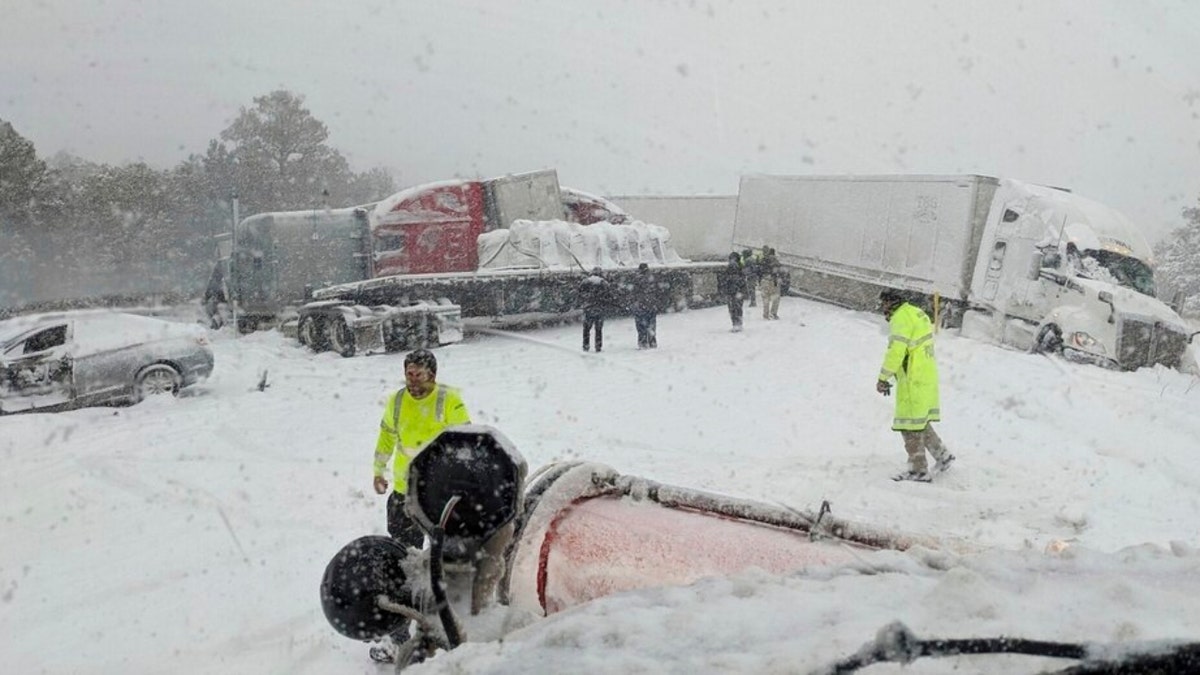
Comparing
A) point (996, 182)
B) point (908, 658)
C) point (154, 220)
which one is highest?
point (996, 182)

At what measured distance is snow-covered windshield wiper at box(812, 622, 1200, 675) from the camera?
4.01 ft

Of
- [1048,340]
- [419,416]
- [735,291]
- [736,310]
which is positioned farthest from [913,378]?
[736,310]

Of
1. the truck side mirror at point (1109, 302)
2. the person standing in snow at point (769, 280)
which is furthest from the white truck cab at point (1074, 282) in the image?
the person standing in snow at point (769, 280)

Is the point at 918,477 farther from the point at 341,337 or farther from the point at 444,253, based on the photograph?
the point at 444,253

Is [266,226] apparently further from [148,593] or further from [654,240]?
[148,593]

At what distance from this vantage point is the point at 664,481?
8094 millimetres

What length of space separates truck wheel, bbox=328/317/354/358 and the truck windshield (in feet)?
44.6

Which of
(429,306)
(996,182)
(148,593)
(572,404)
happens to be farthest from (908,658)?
(996,182)

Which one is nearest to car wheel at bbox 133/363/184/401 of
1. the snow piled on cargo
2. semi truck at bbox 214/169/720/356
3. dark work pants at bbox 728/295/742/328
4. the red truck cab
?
semi truck at bbox 214/169/720/356

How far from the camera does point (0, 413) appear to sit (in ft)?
39.4

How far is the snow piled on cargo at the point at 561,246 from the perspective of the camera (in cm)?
1964

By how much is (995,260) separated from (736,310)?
535 cm

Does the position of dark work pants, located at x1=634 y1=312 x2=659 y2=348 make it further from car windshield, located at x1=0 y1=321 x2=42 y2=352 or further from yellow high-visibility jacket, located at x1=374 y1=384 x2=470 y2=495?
yellow high-visibility jacket, located at x1=374 y1=384 x2=470 y2=495

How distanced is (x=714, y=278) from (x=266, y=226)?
11321 millimetres
